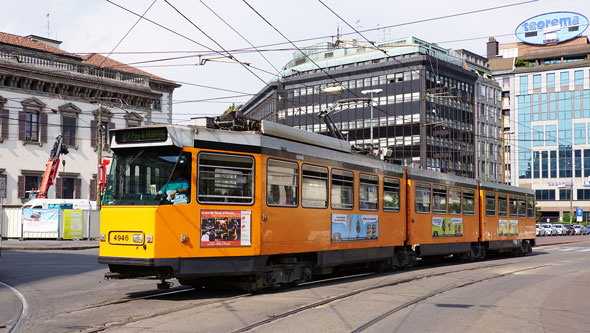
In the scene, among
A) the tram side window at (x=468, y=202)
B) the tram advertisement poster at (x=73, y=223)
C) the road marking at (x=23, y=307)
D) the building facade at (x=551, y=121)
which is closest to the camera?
the road marking at (x=23, y=307)

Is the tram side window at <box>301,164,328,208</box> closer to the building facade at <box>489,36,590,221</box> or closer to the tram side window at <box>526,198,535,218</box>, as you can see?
the tram side window at <box>526,198,535,218</box>

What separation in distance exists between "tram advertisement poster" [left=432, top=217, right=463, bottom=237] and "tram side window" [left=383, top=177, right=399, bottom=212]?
2500 millimetres

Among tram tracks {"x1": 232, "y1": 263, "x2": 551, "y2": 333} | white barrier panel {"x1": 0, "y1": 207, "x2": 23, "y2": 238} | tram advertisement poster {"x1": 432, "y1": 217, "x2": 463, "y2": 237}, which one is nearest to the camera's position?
tram tracks {"x1": 232, "y1": 263, "x2": 551, "y2": 333}

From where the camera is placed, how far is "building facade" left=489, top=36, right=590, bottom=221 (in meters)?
94.4

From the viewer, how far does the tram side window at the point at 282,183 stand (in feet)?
40.9

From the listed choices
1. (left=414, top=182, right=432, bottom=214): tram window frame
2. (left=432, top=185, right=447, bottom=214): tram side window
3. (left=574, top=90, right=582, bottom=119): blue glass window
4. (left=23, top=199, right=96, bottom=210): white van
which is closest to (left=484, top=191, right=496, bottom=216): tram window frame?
(left=432, top=185, right=447, bottom=214): tram side window

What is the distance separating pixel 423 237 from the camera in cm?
1903

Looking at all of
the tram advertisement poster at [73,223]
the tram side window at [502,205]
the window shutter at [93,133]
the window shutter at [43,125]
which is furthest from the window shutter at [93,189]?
the tram side window at [502,205]

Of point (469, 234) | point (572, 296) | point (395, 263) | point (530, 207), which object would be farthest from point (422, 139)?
point (572, 296)

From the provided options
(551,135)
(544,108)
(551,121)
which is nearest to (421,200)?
(551,121)

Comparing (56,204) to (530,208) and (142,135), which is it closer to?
(530,208)

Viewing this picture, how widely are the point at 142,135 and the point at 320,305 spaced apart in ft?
13.6

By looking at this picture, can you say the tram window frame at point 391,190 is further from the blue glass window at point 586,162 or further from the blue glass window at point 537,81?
the blue glass window at point 537,81

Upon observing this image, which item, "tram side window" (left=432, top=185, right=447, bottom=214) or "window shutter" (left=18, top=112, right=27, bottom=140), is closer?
"tram side window" (left=432, top=185, right=447, bottom=214)
